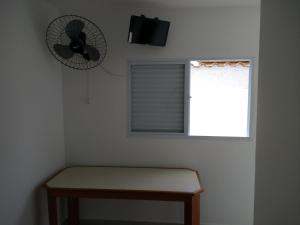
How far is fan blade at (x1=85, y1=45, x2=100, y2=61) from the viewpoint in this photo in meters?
2.13

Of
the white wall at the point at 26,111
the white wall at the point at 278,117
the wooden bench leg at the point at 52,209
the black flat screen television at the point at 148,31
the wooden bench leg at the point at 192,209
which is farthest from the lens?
the black flat screen television at the point at 148,31

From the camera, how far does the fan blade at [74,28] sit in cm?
203

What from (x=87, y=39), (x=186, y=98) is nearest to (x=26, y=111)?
(x=87, y=39)

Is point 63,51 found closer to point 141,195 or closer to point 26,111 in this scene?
point 26,111

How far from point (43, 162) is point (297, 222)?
2068 mm

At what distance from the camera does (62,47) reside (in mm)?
2062

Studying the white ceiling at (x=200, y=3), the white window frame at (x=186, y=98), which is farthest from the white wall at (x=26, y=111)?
the white ceiling at (x=200, y=3)

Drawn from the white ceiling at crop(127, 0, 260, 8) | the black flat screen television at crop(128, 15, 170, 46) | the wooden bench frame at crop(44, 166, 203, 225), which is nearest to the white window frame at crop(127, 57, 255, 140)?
the black flat screen television at crop(128, 15, 170, 46)

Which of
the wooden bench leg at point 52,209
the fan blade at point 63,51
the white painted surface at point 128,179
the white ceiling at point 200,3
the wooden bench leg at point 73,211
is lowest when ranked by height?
the wooden bench leg at point 73,211

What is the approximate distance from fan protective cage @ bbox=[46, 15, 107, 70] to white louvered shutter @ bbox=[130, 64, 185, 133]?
401 millimetres

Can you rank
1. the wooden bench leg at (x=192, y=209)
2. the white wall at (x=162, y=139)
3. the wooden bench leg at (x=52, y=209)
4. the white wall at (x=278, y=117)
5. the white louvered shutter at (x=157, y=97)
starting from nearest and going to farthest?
1. the white wall at (x=278, y=117)
2. the wooden bench leg at (x=192, y=209)
3. the wooden bench leg at (x=52, y=209)
4. the white wall at (x=162, y=139)
5. the white louvered shutter at (x=157, y=97)

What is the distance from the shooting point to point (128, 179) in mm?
2092

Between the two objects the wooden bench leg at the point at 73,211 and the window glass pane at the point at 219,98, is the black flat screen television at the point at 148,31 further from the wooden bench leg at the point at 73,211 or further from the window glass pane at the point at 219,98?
the wooden bench leg at the point at 73,211

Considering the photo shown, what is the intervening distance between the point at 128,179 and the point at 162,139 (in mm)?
588
